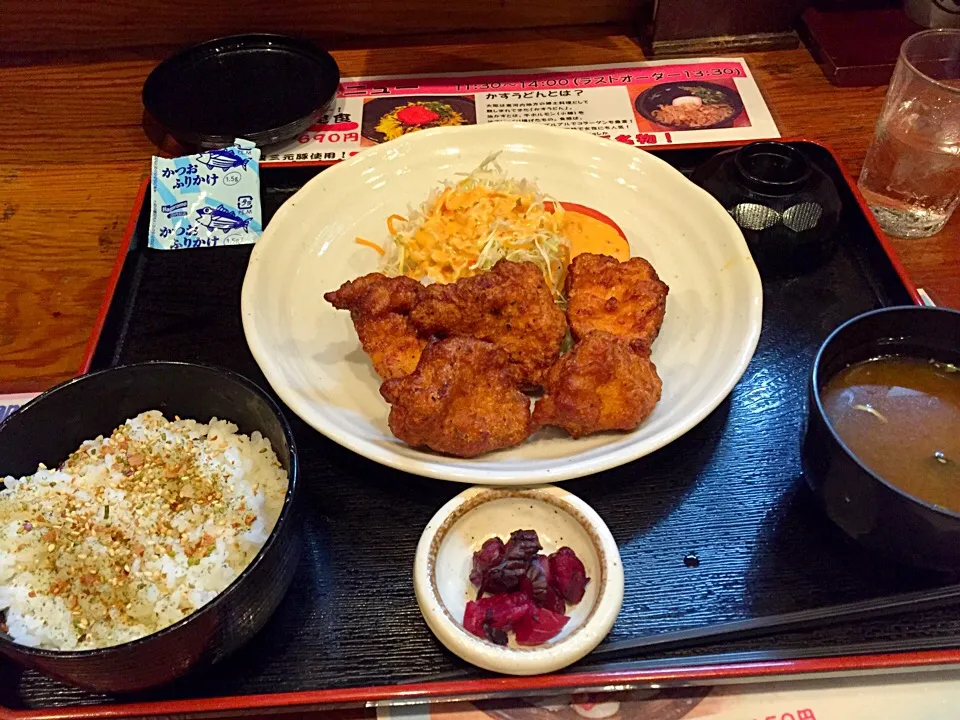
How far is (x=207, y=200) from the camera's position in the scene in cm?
277

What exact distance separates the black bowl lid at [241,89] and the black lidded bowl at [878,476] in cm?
238

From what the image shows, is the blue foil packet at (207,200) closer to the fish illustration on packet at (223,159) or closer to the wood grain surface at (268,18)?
the fish illustration on packet at (223,159)

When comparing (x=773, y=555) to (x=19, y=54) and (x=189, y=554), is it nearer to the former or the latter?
(x=189, y=554)

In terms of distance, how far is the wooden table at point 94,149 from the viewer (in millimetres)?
2641

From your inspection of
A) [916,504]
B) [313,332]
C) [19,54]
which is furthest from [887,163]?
[19,54]

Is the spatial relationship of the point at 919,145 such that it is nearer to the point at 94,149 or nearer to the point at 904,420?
the point at 904,420

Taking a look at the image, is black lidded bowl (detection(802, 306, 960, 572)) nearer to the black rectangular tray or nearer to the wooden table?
the black rectangular tray

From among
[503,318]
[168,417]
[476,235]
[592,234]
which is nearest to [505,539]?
[503,318]

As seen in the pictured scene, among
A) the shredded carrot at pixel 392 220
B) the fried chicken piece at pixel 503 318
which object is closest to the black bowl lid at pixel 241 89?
the shredded carrot at pixel 392 220

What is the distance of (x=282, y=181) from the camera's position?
9.64 feet

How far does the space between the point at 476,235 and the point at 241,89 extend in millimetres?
1555

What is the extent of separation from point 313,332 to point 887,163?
225cm

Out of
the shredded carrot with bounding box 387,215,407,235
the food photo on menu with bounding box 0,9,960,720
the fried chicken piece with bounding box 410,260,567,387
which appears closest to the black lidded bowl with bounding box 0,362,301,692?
the food photo on menu with bounding box 0,9,960,720

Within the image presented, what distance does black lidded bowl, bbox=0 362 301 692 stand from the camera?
4.65ft
